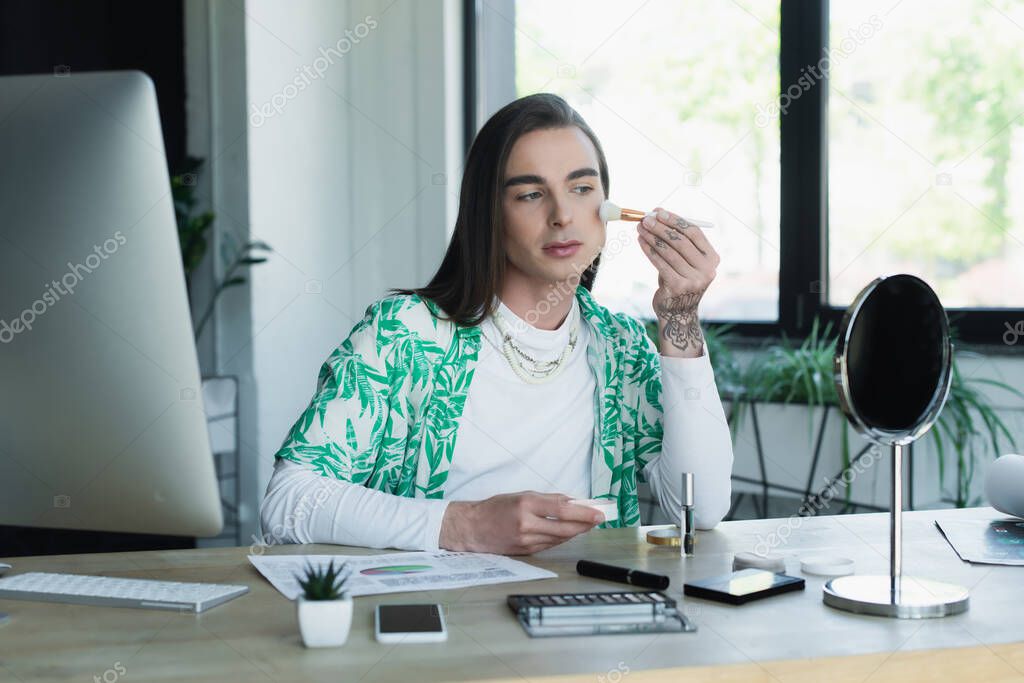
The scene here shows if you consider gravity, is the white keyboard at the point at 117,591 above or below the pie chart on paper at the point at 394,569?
above

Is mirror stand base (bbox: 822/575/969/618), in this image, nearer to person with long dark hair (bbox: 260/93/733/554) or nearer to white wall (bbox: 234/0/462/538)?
person with long dark hair (bbox: 260/93/733/554)

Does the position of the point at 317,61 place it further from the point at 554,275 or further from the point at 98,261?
the point at 98,261

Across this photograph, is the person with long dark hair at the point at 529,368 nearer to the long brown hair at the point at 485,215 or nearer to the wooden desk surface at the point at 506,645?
the long brown hair at the point at 485,215

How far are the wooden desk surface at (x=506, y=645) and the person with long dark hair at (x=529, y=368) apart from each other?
0.46 m

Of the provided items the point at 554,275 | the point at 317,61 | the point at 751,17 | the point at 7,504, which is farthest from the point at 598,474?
the point at 317,61

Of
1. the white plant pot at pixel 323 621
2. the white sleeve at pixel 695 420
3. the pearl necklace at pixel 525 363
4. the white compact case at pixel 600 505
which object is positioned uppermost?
the pearl necklace at pixel 525 363

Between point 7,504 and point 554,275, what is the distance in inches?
41.3

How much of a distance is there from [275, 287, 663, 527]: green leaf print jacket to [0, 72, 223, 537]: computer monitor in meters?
0.70

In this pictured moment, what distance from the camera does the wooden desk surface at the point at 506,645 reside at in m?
0.89

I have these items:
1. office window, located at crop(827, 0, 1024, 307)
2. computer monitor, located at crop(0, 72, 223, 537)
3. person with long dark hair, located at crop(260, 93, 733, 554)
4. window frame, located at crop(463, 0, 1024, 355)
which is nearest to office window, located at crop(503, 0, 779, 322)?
window frame, located at crop(463, 0, 1024, 355)

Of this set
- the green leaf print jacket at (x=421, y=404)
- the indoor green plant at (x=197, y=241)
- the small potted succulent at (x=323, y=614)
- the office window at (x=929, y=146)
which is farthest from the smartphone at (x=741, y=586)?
the indoor green plant at (x=197, y=241)

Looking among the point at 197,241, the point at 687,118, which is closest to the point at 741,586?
the point at 687,118

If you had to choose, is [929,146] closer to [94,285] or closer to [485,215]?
[485,215]

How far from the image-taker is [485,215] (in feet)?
5.84
